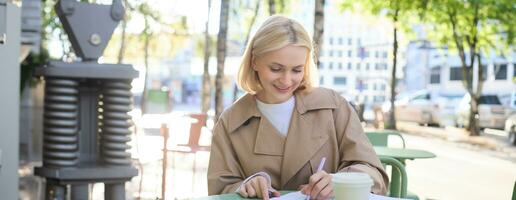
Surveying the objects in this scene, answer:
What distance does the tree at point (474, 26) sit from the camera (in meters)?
20.9

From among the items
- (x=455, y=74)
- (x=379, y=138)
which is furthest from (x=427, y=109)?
(x=455, y=74)

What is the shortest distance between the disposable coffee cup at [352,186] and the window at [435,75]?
2452 inches

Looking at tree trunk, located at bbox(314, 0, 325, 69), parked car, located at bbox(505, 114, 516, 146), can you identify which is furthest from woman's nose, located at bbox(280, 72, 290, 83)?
parked car, located at bbox(505, 114, 516, 146)

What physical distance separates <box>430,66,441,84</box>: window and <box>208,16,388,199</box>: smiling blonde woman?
6167 cm

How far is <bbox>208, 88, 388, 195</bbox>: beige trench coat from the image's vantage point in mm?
2582

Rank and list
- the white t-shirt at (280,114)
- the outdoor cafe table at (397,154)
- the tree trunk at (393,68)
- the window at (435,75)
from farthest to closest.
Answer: the window at (435,75) → the tree trunk at (393,68) → the outdoor cafe table at (397,154) → the white t-shirt at (280,114)

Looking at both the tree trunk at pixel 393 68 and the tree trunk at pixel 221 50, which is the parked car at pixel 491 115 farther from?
the tree trunk at pixel 221 50

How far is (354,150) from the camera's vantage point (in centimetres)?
257

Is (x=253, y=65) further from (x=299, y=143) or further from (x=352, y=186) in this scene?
(x=352, y=186)

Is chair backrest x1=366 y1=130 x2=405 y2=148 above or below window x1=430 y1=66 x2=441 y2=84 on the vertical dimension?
below

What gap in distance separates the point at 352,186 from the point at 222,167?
782 mm

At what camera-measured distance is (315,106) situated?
8.67 feet

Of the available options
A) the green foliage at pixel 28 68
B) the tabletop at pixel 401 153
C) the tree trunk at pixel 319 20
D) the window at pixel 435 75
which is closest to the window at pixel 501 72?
the window at pixel 435 75

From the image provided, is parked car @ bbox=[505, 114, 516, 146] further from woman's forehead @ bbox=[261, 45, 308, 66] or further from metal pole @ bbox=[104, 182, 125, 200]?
woman's forehead @ bbox=[261, 45, 308, 66]
